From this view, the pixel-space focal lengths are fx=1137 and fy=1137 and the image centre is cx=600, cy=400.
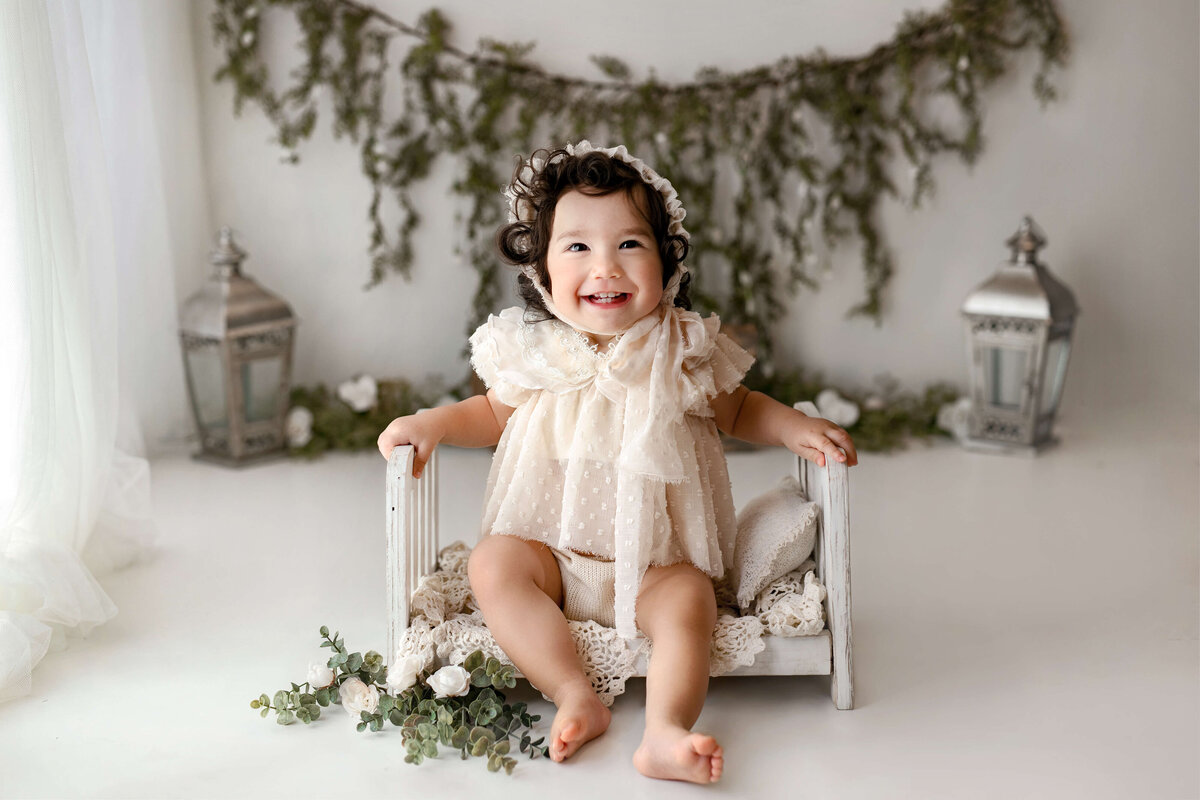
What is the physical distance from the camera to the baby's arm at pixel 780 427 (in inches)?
67.3

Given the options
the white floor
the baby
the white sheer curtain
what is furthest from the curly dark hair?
the white sheer curtain

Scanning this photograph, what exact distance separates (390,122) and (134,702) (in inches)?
87.5

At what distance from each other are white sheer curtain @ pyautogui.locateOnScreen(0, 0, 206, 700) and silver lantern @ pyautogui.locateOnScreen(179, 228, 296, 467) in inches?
21.2

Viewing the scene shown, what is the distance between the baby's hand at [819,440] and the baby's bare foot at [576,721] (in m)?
0.48

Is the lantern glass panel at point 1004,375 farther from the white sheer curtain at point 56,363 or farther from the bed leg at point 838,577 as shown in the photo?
the white sheer curtain at point 56,363

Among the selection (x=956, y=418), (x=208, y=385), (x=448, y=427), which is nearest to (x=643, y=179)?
(x=448, y=427)

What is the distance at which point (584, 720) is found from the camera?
1.54 meters

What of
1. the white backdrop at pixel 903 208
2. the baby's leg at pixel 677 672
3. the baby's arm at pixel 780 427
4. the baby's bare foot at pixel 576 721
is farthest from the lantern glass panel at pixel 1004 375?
the baby's bare foot at pixel 576 721

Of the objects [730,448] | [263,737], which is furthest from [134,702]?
[730,448]

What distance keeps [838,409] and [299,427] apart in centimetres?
159

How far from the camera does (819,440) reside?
1.71 metres

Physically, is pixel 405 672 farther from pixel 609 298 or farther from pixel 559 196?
pixel 559 196

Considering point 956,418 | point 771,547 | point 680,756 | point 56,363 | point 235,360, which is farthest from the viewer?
point 956,418

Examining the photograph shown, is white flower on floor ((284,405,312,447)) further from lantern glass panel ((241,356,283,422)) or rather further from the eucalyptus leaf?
the eucalyptus leaf
